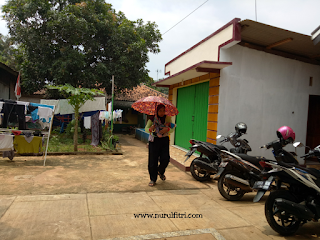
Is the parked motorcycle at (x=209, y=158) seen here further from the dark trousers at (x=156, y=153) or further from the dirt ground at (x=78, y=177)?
the dark trousers at (x=156, y=153)

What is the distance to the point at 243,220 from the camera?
370 cm

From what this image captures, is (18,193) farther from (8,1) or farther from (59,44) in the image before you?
(8,1)

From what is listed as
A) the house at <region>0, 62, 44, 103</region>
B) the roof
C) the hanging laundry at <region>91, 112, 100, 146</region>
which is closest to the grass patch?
the hanging laundry at <region>91, 112, 100, 146</region>

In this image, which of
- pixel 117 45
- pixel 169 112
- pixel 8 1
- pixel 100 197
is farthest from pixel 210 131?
pixel 8 1

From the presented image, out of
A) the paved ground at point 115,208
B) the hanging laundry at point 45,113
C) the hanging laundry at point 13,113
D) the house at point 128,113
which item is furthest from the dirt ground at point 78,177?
the house at point 128,113

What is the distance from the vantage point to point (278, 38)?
6578 millimetres

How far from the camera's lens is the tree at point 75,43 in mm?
12766

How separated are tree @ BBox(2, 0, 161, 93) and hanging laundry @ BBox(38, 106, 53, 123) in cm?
665

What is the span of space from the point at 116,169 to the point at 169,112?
2.48m

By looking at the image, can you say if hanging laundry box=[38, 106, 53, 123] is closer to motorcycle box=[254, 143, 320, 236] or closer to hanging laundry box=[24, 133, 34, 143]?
hanging laundry box=[24, 133, 34, 143]

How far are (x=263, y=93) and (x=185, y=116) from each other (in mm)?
3135

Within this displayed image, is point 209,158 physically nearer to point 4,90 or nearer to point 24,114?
point 24,114

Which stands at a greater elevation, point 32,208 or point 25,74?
point 25,74

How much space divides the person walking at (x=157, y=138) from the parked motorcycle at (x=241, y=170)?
129 cm
